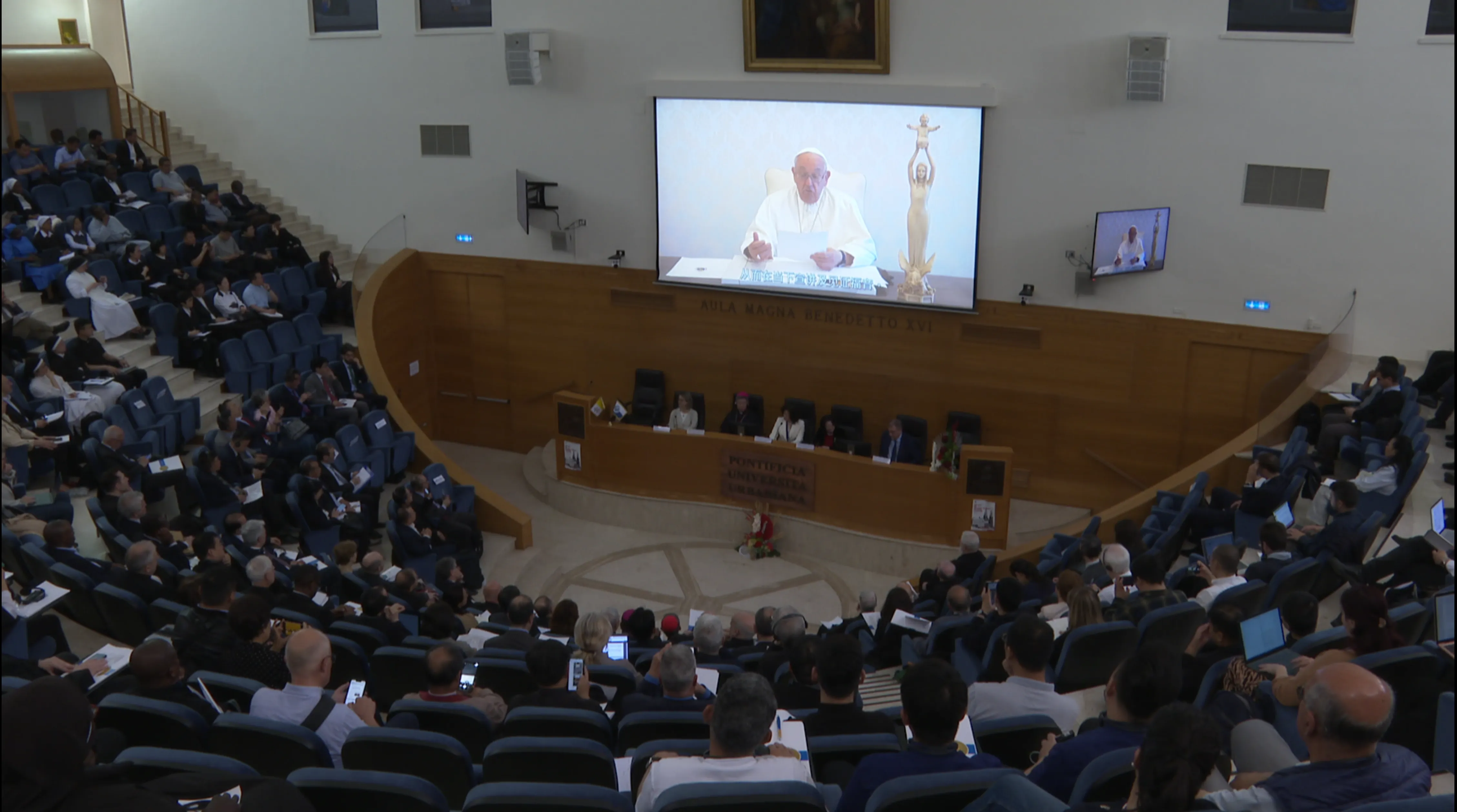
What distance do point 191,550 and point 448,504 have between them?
3.09m

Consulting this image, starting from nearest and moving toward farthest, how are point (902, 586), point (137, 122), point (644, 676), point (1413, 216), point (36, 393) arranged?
point (644, 676) < point (902, 586) < point (36, 393) < point (1413, 216) < point (137, 122)

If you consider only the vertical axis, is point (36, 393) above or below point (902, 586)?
above

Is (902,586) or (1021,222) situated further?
(1021,222)

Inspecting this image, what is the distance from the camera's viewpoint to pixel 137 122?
577 inches

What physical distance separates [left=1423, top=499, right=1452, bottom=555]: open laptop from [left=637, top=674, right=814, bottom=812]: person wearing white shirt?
4.52 meters

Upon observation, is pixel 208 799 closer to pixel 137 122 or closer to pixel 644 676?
pixel 644 676

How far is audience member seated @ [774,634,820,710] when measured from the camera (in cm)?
483

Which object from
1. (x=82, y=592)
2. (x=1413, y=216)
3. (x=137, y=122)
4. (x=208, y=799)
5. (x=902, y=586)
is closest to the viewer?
(x=208, y=799)

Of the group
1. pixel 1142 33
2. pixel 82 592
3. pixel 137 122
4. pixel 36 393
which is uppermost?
pixel 1142 33

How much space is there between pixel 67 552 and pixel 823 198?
770 centimetres

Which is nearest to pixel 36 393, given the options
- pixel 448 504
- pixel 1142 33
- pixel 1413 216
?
pixel 448 504

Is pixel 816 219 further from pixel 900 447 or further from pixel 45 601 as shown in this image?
pixel 45 601

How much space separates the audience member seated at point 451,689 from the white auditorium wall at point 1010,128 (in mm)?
7927

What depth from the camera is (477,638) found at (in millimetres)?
6887
